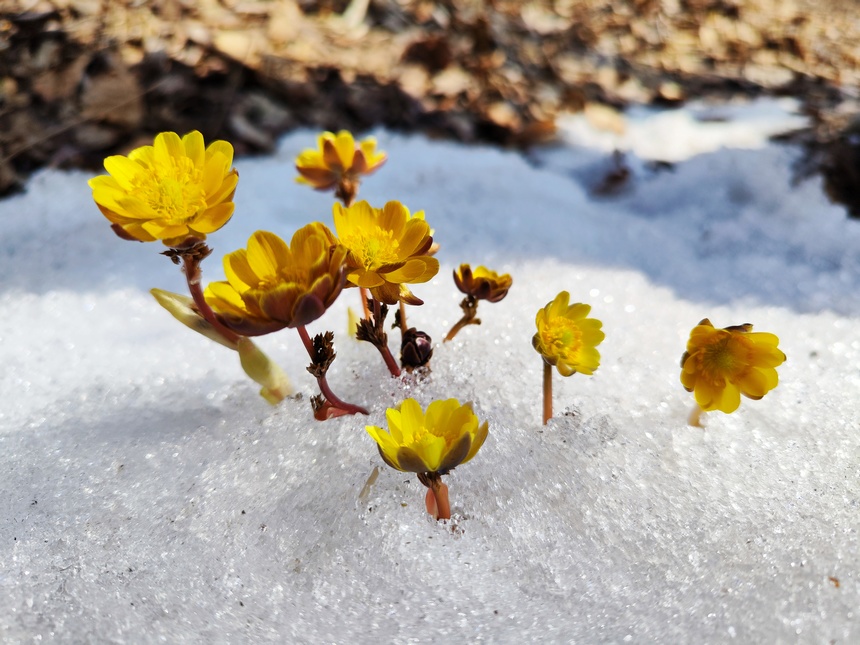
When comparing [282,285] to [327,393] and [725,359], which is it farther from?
[725,359]

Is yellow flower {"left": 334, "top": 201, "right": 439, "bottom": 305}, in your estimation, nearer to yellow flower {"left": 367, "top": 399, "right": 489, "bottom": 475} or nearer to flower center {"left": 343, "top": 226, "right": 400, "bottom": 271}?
flower center {"left": 343, "top": 226, "right": 400, "bottom": 271}

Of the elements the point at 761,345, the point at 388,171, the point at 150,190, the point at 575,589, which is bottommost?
the point at 388,171

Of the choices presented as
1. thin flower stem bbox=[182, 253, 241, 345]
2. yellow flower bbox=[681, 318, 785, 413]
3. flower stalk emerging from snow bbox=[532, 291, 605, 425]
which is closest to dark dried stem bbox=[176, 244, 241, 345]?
thin flower stem bbox=[182, 253, 241, 345]

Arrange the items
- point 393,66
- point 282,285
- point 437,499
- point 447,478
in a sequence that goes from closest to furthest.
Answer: point 282,285
point 437,499
point 447,478
point 393,66

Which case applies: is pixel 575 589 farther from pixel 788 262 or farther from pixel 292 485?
pixel 788 262

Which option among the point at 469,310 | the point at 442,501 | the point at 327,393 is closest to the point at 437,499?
the point at 442,501

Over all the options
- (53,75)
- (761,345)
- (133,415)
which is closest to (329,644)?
(133,415)
